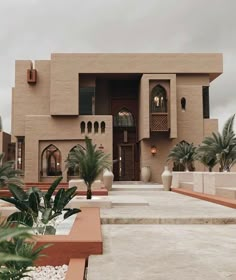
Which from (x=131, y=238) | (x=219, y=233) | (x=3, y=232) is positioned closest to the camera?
(x=3, y=232)

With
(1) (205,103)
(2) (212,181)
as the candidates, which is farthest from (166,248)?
(1) (205,103)

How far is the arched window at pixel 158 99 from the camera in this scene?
28031mm

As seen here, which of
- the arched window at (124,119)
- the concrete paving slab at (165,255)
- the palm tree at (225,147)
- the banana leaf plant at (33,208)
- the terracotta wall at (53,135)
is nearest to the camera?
the concrete paving slab at (165,255)

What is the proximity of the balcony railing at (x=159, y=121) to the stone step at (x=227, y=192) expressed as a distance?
43.8 ft

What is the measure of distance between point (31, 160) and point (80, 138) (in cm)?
369

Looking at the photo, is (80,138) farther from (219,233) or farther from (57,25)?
(219,233)

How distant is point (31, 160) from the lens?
89.7 ft

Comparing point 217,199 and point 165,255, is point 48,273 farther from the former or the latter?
point 217,199

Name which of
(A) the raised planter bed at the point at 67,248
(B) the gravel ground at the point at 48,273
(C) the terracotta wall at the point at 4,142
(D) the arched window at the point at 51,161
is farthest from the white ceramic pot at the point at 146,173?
(B) the gravel ground at the point at 48,273

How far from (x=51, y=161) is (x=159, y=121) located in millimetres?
8167

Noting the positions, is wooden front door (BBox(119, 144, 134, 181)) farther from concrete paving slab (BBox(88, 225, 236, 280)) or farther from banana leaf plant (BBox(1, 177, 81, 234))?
banana leaf plant (BBox(1, 177, 81, 234))

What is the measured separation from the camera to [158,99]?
28.1 metres

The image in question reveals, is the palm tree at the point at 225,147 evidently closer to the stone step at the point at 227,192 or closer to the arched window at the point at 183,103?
the stone step at the point at 227,192

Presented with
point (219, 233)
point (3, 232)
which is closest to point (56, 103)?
point (219, 233)
